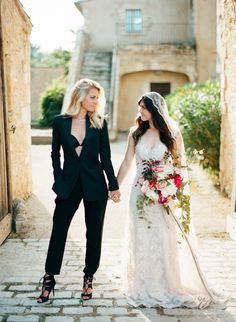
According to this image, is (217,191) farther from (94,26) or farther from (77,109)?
(94,26)

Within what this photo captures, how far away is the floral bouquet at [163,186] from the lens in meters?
3.86

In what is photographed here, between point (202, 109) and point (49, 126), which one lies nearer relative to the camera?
point (202, 109)

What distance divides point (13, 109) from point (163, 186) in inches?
162

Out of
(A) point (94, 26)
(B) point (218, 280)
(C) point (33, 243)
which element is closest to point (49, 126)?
(A) point (94, 26)

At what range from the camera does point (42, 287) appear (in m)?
3.91

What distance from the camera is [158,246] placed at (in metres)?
3.93

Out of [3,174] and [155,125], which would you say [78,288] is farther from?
[3,174]

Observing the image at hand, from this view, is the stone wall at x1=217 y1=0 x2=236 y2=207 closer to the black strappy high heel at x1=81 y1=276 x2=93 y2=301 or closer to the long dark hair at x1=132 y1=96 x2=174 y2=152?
the long dark hair at x1=132 y1=96 x2=174 y2=152

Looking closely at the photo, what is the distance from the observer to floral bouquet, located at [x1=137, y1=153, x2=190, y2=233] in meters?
3.86

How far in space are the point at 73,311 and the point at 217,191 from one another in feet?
19.3

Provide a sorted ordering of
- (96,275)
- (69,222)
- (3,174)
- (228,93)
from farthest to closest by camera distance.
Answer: (228,93) < (3,174) < (96,275) < (69,222)

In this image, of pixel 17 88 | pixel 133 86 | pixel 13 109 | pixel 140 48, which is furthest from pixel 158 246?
pixel 133 86

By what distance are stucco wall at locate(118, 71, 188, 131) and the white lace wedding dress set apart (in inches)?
689

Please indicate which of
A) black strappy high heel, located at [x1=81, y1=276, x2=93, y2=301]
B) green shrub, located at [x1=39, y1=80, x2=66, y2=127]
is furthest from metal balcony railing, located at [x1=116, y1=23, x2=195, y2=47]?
black strappy high heel, located at [x1=81, y1=276, x2=93, y2=301]
